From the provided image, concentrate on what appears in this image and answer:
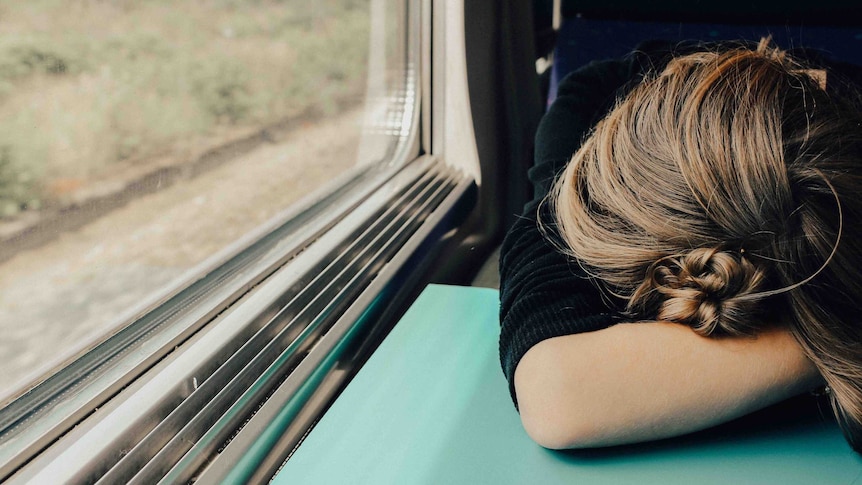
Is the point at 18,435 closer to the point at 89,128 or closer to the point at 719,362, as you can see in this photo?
the point at 89,128

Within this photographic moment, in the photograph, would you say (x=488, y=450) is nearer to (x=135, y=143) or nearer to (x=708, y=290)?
(x=708, y=290)

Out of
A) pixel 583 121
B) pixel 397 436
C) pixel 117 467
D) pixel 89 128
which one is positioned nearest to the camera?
pixel 117 467

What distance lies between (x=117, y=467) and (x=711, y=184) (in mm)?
694

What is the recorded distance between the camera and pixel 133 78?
103 cm

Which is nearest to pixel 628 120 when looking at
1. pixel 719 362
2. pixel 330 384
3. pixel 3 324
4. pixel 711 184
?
pixel 711 184

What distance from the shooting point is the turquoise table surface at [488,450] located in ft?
2.34

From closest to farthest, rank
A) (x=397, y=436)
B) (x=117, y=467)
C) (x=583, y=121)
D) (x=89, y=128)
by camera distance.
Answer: (x=117, y=467), (x=397, y=436), (x=89, y=128), (x=583, y=121)

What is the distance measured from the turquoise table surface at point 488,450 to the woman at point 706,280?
4 centimetres

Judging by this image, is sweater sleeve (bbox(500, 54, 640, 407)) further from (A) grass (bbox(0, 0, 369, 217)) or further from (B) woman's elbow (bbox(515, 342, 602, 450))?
(A) grass (bbox(0, 0, 369, 217))

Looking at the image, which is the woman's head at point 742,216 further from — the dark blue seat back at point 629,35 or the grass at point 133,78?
the dark blue seat back at point 629,35

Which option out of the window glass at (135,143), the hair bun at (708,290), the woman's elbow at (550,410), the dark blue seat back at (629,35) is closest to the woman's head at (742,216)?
the hair bun at (708,290)

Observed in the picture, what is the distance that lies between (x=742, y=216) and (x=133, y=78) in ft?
2.96

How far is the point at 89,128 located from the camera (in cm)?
95

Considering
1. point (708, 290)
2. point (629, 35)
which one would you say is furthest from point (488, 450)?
point (629, 35)
